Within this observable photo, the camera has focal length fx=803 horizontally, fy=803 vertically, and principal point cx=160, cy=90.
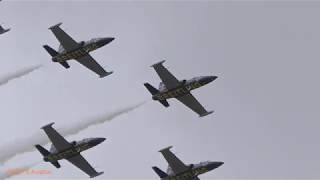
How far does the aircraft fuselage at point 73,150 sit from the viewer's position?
106 metres

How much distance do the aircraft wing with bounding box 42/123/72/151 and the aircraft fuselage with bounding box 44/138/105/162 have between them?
2.23 feet

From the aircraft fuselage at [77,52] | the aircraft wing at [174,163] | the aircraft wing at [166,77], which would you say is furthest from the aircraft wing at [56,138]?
the aircraft wing at [166,77]

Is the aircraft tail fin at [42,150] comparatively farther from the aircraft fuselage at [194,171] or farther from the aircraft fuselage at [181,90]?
the aircraft fuselage at [194,171]

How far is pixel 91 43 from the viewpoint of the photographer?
10488 centimetres

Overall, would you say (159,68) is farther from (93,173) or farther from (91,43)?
(93,173)

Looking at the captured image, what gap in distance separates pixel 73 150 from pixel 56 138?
286cm

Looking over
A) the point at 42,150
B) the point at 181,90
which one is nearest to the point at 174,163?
the point at 181,90

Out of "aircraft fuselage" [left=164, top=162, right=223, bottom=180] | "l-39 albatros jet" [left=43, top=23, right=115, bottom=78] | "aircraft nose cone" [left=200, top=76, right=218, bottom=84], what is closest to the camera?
"aircraft nose cone" [left=200, top=76, right=218, bottom=84]

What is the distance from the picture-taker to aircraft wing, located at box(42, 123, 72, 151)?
106875mm

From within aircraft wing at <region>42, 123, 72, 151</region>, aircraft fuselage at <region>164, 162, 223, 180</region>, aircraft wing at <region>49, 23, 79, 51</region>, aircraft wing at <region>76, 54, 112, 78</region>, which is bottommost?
aircraft fuselage at <region>164, 162, 223, 180</region>

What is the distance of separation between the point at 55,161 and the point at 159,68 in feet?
61.0

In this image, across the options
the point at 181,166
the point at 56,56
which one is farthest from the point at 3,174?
the point at 181,166

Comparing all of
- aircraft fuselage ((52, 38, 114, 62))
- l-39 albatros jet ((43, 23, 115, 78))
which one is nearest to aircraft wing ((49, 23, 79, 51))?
l-39 albatros jet ((43, 23, 115, 78))

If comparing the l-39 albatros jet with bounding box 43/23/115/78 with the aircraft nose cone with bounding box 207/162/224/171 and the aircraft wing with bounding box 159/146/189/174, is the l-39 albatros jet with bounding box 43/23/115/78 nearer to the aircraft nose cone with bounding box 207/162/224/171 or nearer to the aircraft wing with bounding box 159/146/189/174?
the aircraft wing with bounding box 159/146/189/174
